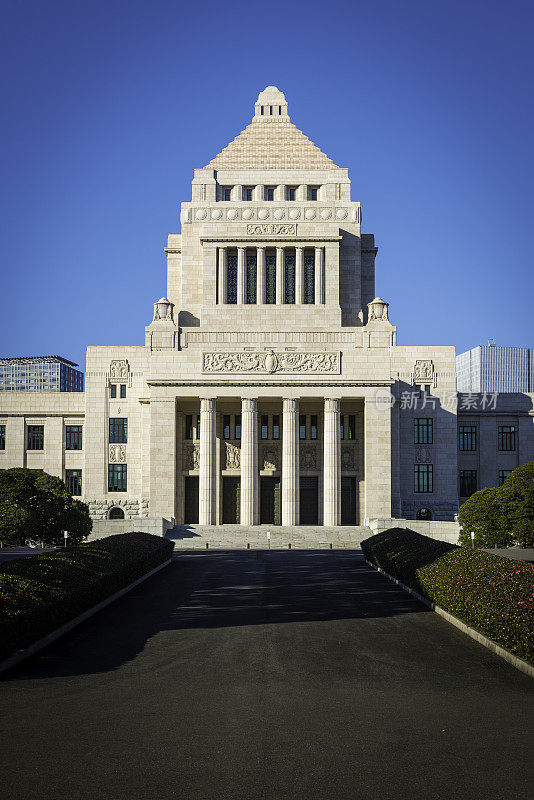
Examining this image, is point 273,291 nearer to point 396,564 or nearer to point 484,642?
point 396,564

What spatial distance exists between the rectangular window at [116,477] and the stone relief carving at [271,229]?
79.0ft

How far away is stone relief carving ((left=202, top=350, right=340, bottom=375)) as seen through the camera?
5747 cm

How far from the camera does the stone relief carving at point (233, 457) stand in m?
61.4

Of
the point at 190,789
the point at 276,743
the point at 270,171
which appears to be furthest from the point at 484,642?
the point at 270,171

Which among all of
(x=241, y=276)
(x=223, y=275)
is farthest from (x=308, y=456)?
(x=223, y=275)

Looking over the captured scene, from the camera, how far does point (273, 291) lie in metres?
64.6

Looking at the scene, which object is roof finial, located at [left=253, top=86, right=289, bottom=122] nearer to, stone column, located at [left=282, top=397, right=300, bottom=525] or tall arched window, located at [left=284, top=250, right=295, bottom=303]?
tall arched window, located at [left=284, top=250, right=295, bottom=303]

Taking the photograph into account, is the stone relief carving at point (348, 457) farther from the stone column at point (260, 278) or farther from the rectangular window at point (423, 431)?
the stone column at point (260, 278)

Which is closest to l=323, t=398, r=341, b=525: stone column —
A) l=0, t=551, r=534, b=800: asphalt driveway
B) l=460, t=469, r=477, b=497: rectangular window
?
l=460, t=469, r=477, b=497: rectangular window

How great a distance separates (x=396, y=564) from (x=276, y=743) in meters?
18.8

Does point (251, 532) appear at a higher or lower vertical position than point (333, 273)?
lower

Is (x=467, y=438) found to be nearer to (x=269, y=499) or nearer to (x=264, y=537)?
(x=269, y=499)

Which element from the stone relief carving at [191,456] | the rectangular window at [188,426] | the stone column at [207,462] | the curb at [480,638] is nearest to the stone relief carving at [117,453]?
the rectangular window at [188,426]

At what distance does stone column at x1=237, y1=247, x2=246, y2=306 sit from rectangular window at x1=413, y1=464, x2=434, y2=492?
851 inches
